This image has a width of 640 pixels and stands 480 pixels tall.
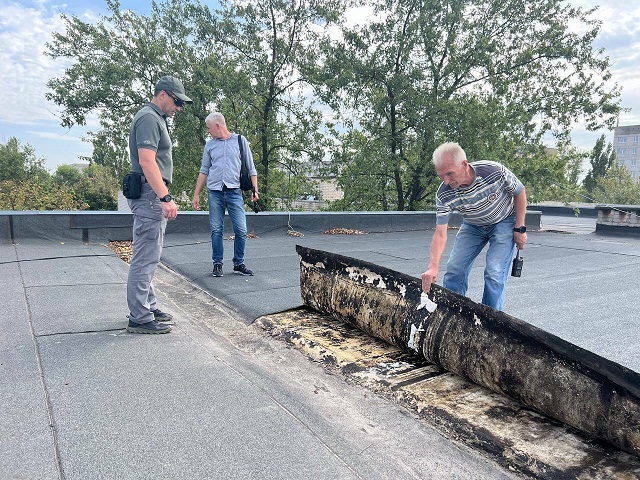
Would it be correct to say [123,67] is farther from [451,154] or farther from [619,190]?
[619,190]

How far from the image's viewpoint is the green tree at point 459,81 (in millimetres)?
14641

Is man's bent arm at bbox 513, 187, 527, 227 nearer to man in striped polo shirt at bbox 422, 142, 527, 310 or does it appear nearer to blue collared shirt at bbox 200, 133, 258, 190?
man in striped polo shirt at bbox 422, 142, 527, 310

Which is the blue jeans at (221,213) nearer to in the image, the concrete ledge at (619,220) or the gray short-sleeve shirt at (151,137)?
the gray short-sleeve shirt at (151,137)

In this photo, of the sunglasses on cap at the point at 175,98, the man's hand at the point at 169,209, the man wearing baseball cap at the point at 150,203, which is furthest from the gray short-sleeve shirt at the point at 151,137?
the man's hand at the point at 169,209

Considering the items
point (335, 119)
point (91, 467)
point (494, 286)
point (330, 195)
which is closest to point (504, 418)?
point (494, 286)

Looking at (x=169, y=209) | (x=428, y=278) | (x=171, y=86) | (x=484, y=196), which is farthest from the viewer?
(x=171, y=86)

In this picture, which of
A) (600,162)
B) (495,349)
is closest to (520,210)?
(495,349)

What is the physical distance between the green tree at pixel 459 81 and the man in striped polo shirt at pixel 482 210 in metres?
11.4

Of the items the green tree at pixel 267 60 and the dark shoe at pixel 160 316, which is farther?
the green tree at pixel 267 60

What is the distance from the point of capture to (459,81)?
50.9ft

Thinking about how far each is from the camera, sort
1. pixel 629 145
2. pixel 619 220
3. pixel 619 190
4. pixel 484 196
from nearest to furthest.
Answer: pixel 484 196 < pixel 619 220 < pixel 619 190 < pixel 629 145

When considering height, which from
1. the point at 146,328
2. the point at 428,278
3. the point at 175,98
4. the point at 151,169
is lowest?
the point at 146,328

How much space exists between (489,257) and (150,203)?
2666 mm

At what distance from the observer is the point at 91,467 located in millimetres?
1985
